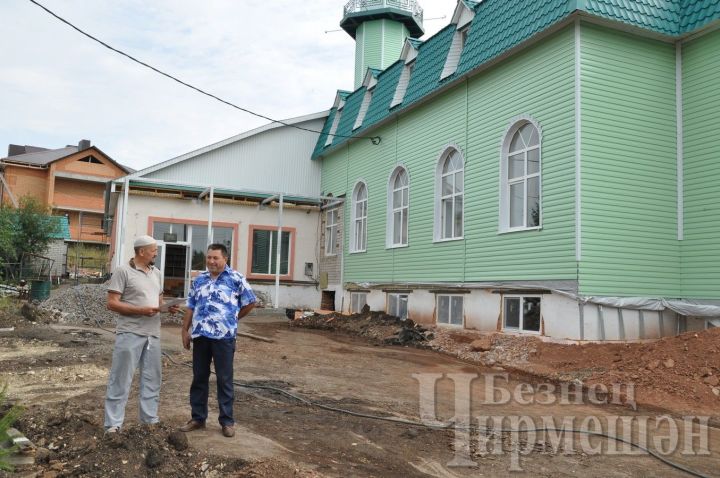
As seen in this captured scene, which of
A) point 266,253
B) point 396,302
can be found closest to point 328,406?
point 396,302

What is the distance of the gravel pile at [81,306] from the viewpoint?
52.1ft

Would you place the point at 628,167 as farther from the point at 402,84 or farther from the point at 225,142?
the point at 225,142

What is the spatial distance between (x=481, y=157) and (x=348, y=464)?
1021 centimetres

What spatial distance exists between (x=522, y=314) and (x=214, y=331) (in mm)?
8333

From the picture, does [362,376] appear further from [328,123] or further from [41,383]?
[328,123]

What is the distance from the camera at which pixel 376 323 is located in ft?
52.3

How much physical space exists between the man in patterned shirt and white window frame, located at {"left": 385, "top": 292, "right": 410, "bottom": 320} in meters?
11.7

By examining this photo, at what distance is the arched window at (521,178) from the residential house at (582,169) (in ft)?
0.11

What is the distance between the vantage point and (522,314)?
12.0 meters

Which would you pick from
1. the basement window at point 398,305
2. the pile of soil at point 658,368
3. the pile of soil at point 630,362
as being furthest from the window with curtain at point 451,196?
the pile of soil at point 658,368

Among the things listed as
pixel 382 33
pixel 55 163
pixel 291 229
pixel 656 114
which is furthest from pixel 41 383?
pixel 55 163

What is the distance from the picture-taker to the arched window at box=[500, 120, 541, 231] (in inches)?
481

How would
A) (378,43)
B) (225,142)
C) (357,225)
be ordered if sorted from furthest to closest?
(378,43)
(225,142)
(357,225)

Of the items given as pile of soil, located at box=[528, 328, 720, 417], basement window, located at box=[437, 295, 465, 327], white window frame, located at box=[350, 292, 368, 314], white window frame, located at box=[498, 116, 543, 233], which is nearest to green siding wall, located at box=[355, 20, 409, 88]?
white window frame, located at box=[350, 292, 368, 314]
